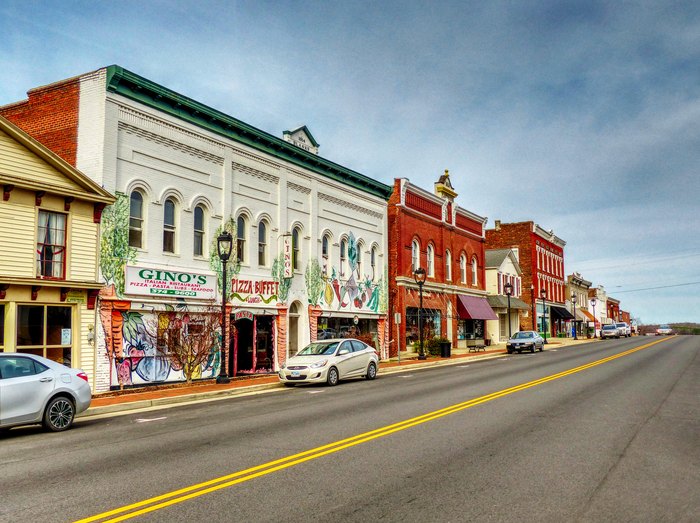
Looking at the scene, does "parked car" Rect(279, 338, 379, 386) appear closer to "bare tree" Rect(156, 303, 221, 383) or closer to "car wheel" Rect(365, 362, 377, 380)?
"car wheel" Rect(365, 362, 377, 380)

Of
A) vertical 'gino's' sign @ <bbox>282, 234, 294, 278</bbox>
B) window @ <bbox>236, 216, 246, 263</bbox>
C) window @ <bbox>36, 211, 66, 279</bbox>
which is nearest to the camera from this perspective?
window @ <bbox>36, 211, 66, 279</bbox>

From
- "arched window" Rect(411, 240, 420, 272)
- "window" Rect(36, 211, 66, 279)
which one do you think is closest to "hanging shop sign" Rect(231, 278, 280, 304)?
"window" Rect(36, 211, 66, 279)

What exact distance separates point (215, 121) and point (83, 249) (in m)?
7.50

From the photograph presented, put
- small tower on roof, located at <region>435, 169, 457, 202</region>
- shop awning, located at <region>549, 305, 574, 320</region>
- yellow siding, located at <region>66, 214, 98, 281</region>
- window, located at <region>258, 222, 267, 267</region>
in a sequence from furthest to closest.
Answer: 1. shop awning, located at <region>549, 305, 574, 320</region>
2. small tower on roof, located at <region>435, 169, 457, 202</region>
3. window, located at <region>258, 222, 267, 267</region>
4. yellow siding, located at <region>66, 214, 98, 281</region>

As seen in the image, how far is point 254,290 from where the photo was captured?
24031 mm

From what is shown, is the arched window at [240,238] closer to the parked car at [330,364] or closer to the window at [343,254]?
the parked car at [330,364]

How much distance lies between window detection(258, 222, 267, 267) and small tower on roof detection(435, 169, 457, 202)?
1896 centimetres

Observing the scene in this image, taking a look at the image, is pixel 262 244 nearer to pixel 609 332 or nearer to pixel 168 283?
pixel 168 283

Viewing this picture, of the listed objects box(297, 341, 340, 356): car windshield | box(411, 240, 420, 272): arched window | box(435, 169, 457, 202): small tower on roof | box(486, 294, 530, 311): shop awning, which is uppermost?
box(435, 169, 457, 202): small tower on roof

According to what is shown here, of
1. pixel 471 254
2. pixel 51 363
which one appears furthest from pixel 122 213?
pixel 471 254

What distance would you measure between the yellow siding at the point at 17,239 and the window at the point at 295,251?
11960mm

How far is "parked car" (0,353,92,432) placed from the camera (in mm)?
10539

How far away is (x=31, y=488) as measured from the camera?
7008 mm

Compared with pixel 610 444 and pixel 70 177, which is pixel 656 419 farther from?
pixel 70 177
